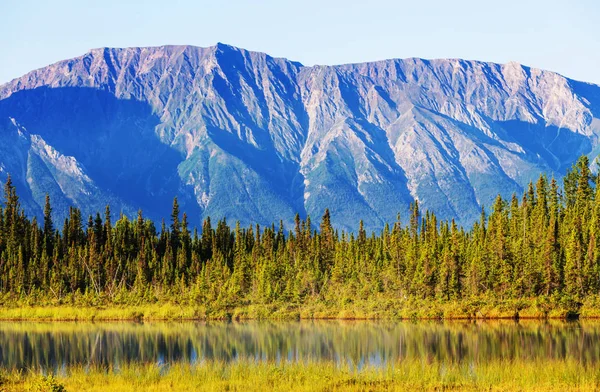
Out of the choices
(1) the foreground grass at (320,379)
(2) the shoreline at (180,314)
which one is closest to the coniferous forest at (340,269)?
(2) the shoreline at (180,314)

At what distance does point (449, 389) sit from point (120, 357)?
32637 millimetres

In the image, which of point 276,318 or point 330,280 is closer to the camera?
point 276,318

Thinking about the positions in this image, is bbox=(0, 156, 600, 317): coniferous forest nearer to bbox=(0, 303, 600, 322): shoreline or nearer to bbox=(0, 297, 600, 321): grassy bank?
bbox=(0, 297, 600, 321): grassy bank

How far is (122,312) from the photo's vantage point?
11700 cm

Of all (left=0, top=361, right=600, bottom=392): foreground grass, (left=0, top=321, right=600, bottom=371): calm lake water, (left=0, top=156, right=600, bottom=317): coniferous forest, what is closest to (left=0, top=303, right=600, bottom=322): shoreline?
(left=0, top=156, right=600, bottom=317): coniferous forest

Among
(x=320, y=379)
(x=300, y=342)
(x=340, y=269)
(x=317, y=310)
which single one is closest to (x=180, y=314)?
(x=317, y=310)

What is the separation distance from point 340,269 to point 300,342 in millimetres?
53625

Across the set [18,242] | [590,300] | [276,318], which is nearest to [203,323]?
[276,318]

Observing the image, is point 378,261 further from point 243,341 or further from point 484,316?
point 243,341

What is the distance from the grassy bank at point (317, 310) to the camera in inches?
4008

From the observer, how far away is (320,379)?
140 feet

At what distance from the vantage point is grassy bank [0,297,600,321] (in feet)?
334

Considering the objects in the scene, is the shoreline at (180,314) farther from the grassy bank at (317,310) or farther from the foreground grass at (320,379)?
the foreground grass at (320,379)

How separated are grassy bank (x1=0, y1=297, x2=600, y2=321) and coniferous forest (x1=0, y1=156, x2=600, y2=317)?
224 mm
